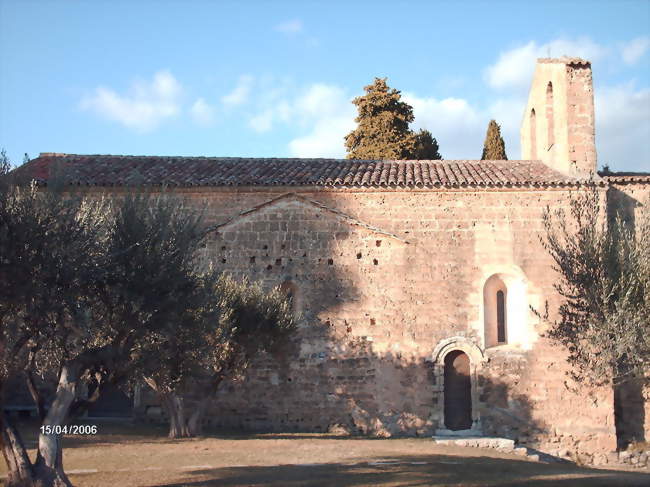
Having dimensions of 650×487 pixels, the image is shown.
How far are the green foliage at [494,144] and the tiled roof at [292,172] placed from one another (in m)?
11.9

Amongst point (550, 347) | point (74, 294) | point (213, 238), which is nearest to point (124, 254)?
point (74, 294)

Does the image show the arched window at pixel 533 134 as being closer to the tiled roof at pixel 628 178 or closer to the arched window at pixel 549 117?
the arched window at pixel 549 117

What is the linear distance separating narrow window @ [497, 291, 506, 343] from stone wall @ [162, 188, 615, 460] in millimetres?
231

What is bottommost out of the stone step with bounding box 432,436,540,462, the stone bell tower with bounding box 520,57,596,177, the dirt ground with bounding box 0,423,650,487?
the stone step with bounding box 432,436,540,462

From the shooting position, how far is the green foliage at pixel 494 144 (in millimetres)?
32562

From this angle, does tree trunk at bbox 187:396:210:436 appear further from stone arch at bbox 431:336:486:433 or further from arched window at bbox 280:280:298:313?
stone arch at bbox 431:336:486:433

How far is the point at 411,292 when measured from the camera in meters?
18.4

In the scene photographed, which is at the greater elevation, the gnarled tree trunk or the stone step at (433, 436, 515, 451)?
the gnarled tree trunk

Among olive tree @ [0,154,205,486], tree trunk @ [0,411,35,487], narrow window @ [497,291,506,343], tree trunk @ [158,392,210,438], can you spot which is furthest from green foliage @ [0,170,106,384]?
narrow window @ [497,291,506,343]

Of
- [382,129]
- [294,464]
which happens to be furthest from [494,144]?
[294,464]

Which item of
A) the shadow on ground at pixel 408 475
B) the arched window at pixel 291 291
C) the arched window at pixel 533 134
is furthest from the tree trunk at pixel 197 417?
the arched window at pixel 533 134

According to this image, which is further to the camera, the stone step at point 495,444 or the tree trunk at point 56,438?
the stone step at point 495,444

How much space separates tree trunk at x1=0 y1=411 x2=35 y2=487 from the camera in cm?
923

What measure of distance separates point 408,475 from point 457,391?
697 cm
